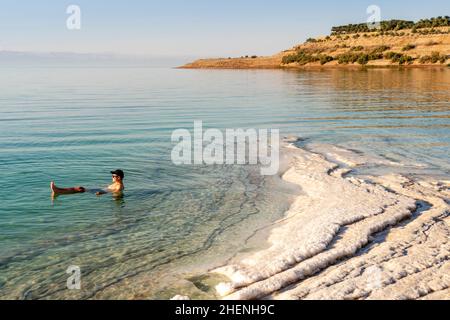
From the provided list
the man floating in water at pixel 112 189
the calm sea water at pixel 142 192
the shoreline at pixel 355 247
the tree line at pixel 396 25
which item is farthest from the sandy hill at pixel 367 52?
the man floating in water at pixel 112 189

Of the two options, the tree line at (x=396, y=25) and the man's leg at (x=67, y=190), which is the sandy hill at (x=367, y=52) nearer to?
the tree line at (x=396, y=25)

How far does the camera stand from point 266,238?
37.4ft

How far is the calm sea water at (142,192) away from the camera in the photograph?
970 cm

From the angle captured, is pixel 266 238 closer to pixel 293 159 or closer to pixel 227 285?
pixel 227 285

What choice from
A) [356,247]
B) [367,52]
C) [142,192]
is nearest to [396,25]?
[367,52]

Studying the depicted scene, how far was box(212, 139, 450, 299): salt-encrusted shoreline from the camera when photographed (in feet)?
27.2

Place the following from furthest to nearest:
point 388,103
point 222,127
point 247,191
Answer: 1. point 388,103
2. point 222,127
3. point 247,191

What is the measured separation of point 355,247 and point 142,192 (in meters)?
7.75

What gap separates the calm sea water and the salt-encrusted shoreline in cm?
77

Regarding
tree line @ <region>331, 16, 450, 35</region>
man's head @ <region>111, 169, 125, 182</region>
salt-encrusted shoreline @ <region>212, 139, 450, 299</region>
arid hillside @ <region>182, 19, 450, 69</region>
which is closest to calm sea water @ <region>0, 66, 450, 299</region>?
man's head @ <region>111, 169, 125, 182</region>

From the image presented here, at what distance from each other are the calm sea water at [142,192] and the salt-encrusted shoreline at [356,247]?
77 centimetres

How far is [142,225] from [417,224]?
6.93m
